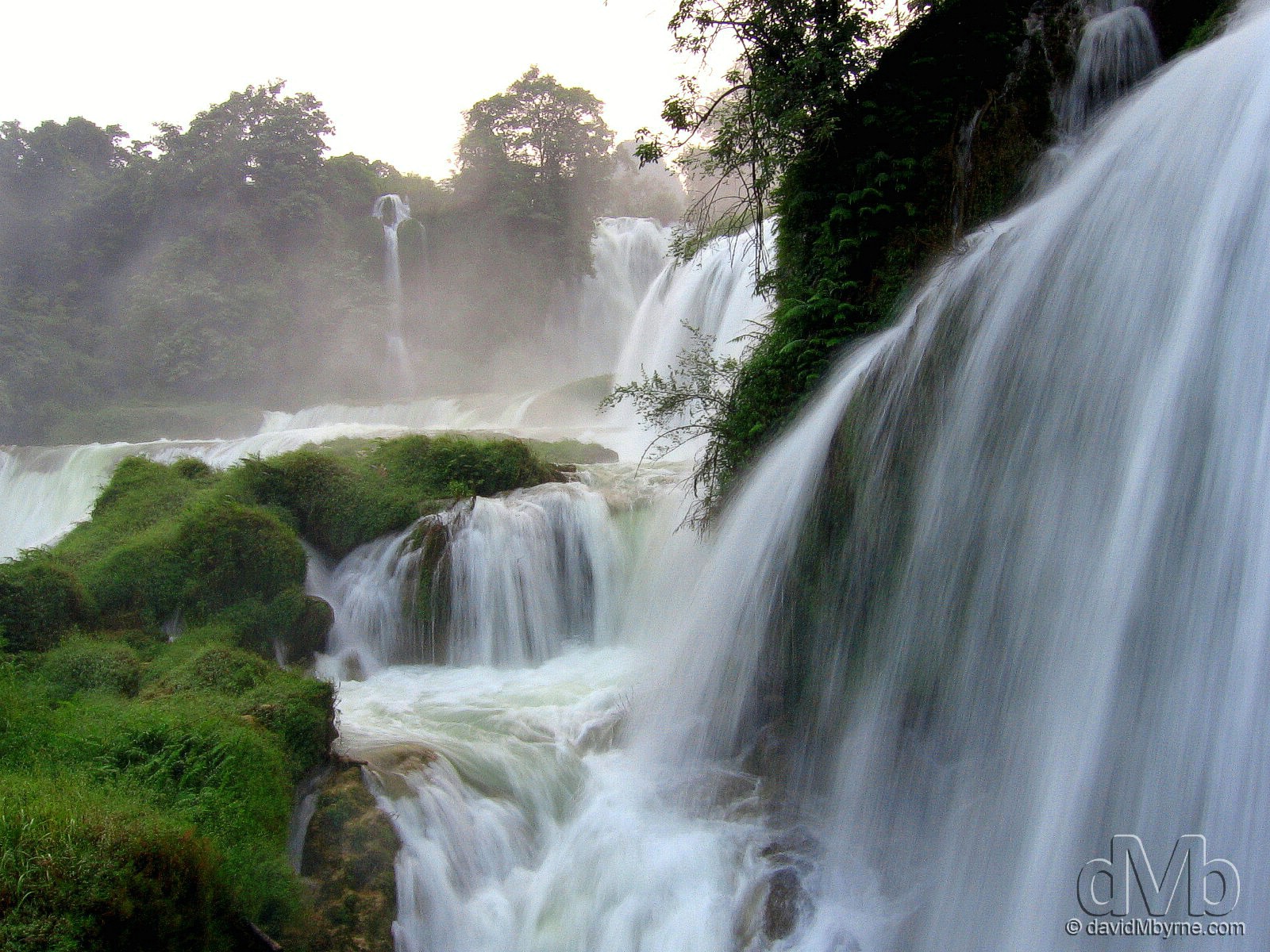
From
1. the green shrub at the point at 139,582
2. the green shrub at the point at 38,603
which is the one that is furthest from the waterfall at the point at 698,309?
the green shrub at the point at 38,603

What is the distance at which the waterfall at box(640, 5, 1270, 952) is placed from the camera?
3.48m

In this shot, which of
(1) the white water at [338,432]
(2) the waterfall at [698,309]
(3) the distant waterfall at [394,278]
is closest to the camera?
(2) the waterfall at [698,309]

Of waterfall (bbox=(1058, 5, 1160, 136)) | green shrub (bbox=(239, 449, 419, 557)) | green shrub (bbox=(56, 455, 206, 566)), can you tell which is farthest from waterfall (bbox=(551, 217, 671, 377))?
waterfall (bbox=(1058, 5, 1160, 136))

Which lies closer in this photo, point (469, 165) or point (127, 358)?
point (127, 358)

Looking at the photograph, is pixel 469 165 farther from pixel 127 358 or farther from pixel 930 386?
pixel 930 386

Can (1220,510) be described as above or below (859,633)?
above

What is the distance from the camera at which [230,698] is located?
557 cm

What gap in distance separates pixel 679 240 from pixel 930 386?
202 inches

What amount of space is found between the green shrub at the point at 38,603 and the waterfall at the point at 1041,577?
5.28 meters

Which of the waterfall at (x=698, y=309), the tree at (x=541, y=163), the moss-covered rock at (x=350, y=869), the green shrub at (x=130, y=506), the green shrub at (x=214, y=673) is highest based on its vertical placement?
the tree at (x=541, y=163)

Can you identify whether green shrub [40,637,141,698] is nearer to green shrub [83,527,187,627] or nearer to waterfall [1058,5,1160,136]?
→ green shrub [83,527,187,627]

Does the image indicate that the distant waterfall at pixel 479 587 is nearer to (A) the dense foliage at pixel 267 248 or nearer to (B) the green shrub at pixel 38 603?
(B) the green shrub at pixel 38 603

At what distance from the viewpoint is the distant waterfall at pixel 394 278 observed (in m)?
32.0

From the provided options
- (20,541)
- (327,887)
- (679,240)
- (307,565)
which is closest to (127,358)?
(20,541)
